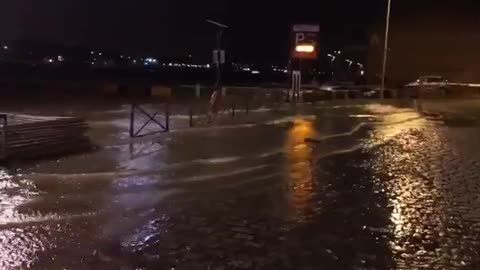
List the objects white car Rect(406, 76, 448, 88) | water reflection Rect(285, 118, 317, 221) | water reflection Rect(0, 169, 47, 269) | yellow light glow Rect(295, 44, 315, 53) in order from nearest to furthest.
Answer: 1. water reflection Rect(0, 169, 47, 269)
2. water reflection Rect(285, 118, 317, 221)
3. yellow light glow Rect(295, 44, 315, 53)
4. white car Rect(406, 76, 448, 88)

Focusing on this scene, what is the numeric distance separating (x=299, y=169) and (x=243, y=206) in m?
4.55

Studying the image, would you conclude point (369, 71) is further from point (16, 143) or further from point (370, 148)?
point (16, 143)

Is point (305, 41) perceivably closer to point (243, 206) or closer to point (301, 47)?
point (301, 47)

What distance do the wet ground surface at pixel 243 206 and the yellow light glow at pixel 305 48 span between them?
64.9 ft

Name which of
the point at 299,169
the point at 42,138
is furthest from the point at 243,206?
the point at 42,138

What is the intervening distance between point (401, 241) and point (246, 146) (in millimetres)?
10409

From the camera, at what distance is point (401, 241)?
8.91m

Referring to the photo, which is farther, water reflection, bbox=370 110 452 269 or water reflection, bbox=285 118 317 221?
water reflection, bbox=285 118 317 221

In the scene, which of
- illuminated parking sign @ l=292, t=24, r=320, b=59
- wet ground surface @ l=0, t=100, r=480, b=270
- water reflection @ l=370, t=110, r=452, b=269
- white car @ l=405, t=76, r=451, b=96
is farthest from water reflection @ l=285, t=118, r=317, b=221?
white car @ l=405, t=76, r=451, b=96

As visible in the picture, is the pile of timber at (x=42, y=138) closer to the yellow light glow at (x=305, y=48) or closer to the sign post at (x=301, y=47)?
the sign post at (x=301, y=47)

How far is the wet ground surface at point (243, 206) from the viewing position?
26.5ft

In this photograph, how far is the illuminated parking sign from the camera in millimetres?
40156

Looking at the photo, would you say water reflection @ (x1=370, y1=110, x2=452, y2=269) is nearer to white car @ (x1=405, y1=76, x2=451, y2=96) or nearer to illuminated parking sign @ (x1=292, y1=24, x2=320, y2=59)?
illuminated parking sign @ (x1=292, y1=24, x2=320, y2=59)

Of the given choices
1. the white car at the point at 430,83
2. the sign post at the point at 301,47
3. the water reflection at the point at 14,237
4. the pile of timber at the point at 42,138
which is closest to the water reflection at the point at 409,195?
the water reflection at the point at 14,237
